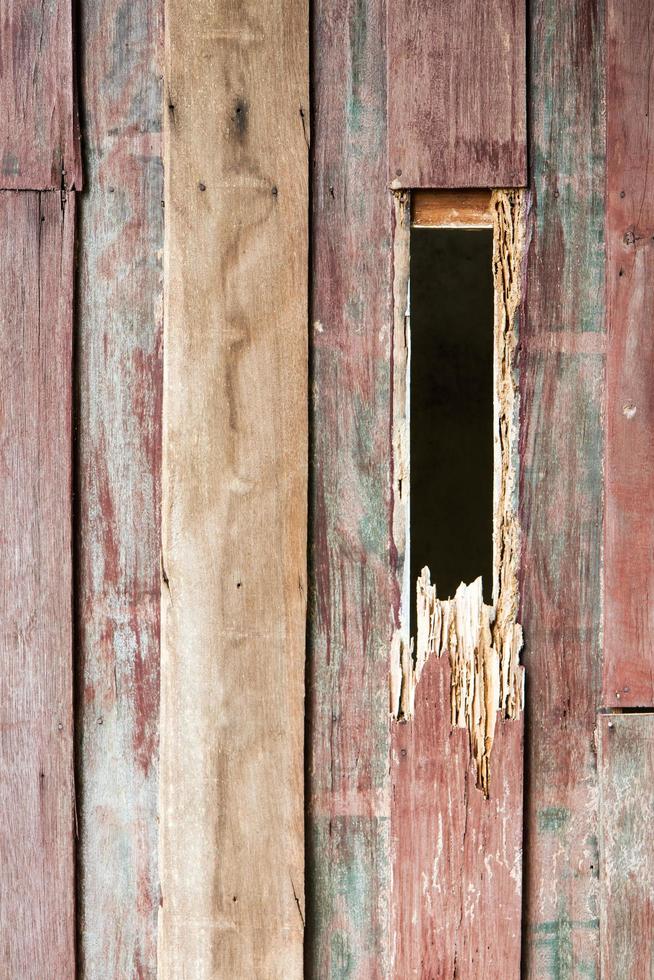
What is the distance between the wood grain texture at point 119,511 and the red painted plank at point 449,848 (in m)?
0.49

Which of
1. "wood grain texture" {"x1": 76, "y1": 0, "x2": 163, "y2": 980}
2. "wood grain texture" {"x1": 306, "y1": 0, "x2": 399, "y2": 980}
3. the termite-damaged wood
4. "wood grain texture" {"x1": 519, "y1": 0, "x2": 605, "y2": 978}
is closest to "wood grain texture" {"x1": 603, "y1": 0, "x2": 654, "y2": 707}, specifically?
"wood grain texture" {"x1": 519, "y1": 0, "x2": 605, "y2": 978}

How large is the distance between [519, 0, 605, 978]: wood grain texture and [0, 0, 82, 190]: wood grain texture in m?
0.90

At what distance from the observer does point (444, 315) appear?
361 centimetres

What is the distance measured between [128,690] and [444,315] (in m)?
2.56

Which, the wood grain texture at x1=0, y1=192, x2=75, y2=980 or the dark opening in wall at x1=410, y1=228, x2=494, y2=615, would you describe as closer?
the wood grain texture at x1=0, y1=192, x2=75, y2=980

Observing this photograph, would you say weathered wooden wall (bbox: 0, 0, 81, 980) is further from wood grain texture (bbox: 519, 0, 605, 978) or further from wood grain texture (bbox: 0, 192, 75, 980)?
wood grain texture (bbox: 519, 0, 605, 978)

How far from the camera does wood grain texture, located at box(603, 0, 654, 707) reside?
59.9 inches

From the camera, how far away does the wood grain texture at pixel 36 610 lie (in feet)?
5.02

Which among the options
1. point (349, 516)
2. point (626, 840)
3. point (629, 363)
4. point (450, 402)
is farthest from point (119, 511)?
point (450, 402)

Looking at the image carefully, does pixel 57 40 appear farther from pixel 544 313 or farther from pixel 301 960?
pixel 301 960

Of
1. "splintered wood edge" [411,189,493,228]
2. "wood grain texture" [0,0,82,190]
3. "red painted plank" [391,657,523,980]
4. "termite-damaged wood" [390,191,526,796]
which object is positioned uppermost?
"wood grain texture" [0,0,82,190]

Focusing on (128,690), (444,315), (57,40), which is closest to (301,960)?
(128,690)

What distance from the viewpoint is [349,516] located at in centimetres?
155

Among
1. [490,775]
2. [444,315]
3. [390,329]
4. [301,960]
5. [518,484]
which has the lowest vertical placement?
[301,960]
